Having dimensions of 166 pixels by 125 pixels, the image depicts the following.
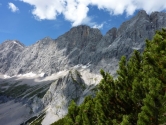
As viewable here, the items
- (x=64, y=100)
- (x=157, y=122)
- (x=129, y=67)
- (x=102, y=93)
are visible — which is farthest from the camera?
(x=64, y=100)

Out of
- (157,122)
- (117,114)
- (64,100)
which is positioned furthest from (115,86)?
(64,100)

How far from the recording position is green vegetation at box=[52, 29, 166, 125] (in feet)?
35.2

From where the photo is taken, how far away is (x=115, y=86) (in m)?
16.8

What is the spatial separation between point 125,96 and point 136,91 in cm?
196

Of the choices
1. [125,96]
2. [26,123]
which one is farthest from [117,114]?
[26,123]

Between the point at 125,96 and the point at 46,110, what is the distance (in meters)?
188

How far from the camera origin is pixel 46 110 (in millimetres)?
194125

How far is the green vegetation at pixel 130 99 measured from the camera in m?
10.7

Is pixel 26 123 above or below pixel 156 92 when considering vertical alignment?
below

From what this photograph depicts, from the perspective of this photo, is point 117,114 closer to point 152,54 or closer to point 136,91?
point 136,91

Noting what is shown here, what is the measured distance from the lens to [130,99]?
15.8 m

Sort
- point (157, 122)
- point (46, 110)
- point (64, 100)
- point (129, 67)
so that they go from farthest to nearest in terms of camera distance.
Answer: point (46, 110) → point (64, 100) → point (129, 67) → point (157, 122)

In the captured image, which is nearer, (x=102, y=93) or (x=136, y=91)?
(x=136, y=91)

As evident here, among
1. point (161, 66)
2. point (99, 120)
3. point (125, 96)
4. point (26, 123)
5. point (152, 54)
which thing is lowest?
point (26, 123)
